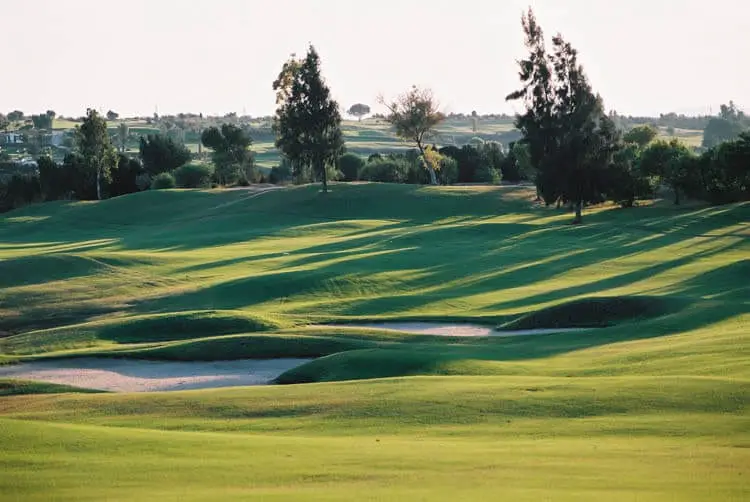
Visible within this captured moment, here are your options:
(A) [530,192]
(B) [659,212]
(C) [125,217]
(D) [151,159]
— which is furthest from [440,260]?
(D) [151,159]

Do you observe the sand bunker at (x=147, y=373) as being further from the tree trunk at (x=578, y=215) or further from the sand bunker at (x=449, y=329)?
the tree trunk at (x=578, y=215)

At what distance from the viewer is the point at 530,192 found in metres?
94.0

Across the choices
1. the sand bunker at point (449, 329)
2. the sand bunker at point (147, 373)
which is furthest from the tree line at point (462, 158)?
the sand bunker at point (147, 373)

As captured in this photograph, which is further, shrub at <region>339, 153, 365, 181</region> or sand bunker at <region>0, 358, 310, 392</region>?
shrub at <region>339, 153, 365, 181</region>

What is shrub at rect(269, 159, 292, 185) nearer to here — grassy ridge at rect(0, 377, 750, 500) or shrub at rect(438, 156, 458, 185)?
shrub at rect(438, 156, 458, 185)

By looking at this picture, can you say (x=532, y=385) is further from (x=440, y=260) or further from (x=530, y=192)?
A: (x=530, y=192)

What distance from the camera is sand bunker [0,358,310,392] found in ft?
108

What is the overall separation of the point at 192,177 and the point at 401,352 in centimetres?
8894

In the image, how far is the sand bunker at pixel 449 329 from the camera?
3912 centimetres

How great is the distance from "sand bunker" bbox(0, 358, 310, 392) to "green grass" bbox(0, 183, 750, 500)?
1027 mm

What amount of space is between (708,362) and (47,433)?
14.6m

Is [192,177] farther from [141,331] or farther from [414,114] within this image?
[141,331]

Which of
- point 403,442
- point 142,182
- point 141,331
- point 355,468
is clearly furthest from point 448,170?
point 355,468

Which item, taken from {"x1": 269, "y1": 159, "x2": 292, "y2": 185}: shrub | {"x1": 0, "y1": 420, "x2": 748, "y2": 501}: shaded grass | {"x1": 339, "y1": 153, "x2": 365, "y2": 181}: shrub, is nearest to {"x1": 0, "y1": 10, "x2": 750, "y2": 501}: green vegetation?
{"x1": 0, "y1": 420, "x2": 748, "y2": 501}: shaded grass
